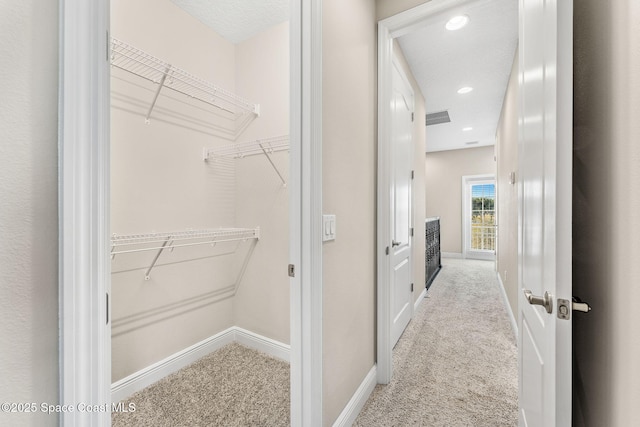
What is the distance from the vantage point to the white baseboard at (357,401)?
58.1 inches

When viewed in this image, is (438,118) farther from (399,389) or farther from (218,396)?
(218,396)

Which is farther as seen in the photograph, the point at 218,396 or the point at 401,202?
the point at 401,202

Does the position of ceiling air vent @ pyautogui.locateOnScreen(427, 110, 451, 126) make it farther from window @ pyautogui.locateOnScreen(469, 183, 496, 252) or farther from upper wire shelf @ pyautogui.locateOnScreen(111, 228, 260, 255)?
upper wire shelf @ pyautogui.locateOnScreen(111, 228, 260, 255)

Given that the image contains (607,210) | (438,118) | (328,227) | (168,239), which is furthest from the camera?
(438,118)

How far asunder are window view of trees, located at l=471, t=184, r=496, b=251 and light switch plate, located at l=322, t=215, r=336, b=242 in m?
6.59

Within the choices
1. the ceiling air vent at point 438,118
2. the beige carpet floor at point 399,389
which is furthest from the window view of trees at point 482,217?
the beige carpet floor at point 399,389

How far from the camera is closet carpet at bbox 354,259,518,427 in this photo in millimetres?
1614

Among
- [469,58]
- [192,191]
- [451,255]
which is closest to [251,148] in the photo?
[192,191]

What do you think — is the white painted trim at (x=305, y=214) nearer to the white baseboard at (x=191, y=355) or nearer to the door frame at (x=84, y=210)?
the door frame at (x=84, y=210)

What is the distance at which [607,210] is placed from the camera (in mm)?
780

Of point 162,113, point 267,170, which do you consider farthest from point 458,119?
point 162,113

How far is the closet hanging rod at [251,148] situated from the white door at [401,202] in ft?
2.94

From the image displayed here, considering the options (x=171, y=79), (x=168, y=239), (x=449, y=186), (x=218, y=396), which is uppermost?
(x=171, y=79)

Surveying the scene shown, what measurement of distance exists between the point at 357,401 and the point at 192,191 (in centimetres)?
184
